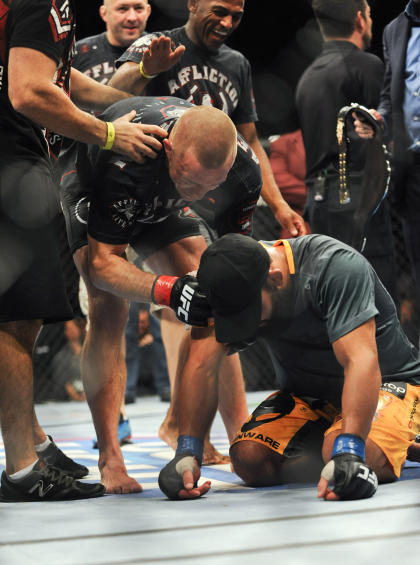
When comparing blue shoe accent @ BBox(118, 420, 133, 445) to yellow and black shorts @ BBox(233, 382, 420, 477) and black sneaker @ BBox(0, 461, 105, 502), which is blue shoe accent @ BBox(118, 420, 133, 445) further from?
black sneaker @ BBox(0, 461, 105, 502)

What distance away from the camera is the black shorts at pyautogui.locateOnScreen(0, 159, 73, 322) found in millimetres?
1920

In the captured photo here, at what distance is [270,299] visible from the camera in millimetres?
1972

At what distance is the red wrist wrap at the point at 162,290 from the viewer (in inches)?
79.5

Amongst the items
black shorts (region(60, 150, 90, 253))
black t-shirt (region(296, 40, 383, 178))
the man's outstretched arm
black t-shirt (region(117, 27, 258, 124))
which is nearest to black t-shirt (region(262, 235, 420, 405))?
the man's outstretched arm

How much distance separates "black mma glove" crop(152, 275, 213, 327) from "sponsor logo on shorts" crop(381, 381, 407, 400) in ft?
1.72

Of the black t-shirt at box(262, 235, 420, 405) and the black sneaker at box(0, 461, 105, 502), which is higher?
the black t-shirt at box(262, 235, 420, 405)

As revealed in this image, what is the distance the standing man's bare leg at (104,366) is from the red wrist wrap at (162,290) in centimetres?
32

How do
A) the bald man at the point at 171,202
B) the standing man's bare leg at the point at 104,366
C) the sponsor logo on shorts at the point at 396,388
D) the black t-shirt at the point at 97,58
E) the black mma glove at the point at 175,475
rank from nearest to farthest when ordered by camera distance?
the black mma glove at the point at 175,475, the bald man at the point at 171,202, the sponsor logo on shorts at the point at 396,388, the standing man's bare leg at the point at 104,366, the black t-shirt at the point at 97,58

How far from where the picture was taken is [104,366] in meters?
2.33

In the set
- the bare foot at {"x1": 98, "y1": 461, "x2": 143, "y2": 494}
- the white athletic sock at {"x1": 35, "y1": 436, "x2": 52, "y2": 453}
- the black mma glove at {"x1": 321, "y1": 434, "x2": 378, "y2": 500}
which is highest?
the black mma glove at {"x1": 321, "y1": 434, "x2": 378, "y2": 500}

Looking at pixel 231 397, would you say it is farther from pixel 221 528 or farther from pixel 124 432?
pixel 221 528

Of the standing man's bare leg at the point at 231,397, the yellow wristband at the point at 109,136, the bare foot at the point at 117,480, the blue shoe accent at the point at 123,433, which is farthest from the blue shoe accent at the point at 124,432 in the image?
the yellow wristband at the point at 109,136

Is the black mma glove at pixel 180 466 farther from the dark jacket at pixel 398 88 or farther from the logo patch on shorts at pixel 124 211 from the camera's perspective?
the dark jacket at pixel 398 88

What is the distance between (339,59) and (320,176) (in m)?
0.50
